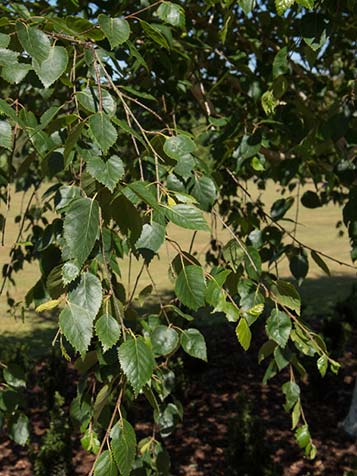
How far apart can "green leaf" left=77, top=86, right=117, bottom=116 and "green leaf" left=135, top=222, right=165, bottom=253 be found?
0.97 feet

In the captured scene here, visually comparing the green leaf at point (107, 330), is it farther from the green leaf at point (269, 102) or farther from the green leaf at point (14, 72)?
the green leaf at point (269, 102)

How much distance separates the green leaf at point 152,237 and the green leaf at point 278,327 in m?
0.49

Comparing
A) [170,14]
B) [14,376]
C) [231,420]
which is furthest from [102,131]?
[231,420]

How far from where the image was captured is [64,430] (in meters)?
3.54

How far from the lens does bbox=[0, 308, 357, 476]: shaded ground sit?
3789 millimetres

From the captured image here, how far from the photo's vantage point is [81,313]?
980mm

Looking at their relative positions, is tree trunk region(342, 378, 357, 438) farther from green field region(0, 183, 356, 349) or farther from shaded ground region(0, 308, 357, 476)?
green field region(0, 183, 356, 349)

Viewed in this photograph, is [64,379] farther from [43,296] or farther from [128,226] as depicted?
[128,226]

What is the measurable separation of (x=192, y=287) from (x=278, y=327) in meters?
0.36

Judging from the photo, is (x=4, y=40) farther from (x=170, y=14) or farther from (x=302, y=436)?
(x=302, y=436)

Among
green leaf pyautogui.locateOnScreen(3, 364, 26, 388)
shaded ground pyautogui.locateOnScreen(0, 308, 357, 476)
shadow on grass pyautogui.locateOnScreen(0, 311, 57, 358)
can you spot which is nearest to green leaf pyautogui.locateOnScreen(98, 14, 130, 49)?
green leaf pyautogui.locateOnScreen(3, 364, 26, 388)

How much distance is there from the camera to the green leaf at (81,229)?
0.90 m

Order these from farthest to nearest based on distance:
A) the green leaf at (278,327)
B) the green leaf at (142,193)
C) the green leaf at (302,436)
A: the green leaf at (302,436) → the green leaf at (278,327) → the green leaf at (142,193)

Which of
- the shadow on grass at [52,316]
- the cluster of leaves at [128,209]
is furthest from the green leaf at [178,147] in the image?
the shadow on grass at [52,316]
